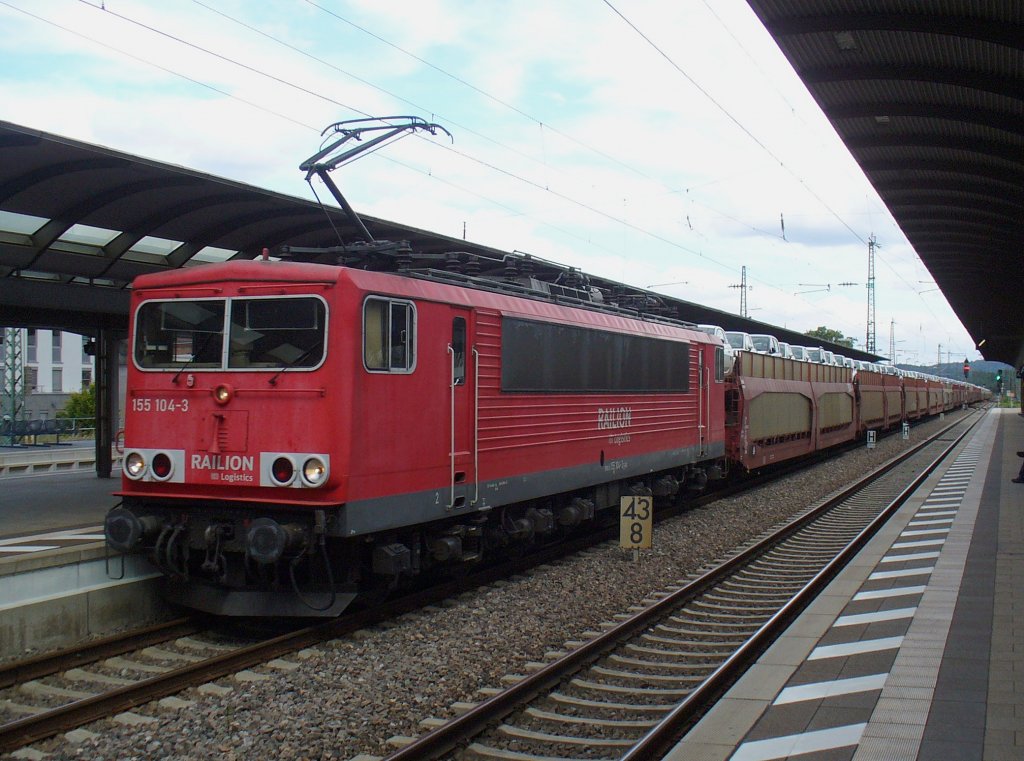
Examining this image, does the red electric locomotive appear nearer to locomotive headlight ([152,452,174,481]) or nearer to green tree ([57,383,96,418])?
locomotive headlight ([152,452,174,481])

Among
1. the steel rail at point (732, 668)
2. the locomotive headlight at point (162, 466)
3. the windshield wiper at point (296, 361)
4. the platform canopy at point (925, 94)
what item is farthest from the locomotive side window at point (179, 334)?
the platform canopy at point (925, 94)

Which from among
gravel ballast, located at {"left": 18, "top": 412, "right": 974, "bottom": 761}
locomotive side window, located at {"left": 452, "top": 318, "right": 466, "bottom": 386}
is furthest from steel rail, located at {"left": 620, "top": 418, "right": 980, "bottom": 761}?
locomotive side window, located at {"left": 452, "top": 318, "right": 466, "bottom": 386}

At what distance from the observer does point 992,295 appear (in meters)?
36.2

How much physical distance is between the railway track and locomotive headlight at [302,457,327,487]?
239cm

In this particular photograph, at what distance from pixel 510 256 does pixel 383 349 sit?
4.14 meters

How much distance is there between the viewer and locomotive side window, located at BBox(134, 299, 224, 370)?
29.2ft

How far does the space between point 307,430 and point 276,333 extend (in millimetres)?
1031

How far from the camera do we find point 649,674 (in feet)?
26.0

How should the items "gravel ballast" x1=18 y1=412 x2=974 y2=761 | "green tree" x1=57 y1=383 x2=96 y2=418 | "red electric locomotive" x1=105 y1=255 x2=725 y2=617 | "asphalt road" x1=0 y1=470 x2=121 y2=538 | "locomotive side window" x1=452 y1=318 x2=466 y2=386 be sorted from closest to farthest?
"gravel ballast" x1=18 y1=412 x2=974 y2=761 < "red electric locomotive" x1=105 y1=255 x2=725 y2=617 < "locomotive side window" x1=452 y1=318 x2=466 y2=386 < "asphalt road" x1=0 y1=470 x2=121 y2=538 < "green tree" x1=57 y1=383 x2=96 y2=418

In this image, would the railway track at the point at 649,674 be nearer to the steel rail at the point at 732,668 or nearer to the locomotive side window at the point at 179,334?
the steel rail at the point at 732,668

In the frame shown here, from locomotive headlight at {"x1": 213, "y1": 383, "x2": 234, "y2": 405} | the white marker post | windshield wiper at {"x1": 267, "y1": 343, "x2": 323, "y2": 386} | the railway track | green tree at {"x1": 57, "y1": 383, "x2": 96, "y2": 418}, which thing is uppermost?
windshield wiper at {"x1": 267, "y1": 343, "x2": 323, "y2": 386}

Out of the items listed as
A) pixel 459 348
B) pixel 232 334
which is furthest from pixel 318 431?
pixel 459 348

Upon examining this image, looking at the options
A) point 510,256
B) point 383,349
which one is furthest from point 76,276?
point 383,349

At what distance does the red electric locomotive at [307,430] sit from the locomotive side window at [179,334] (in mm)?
17
